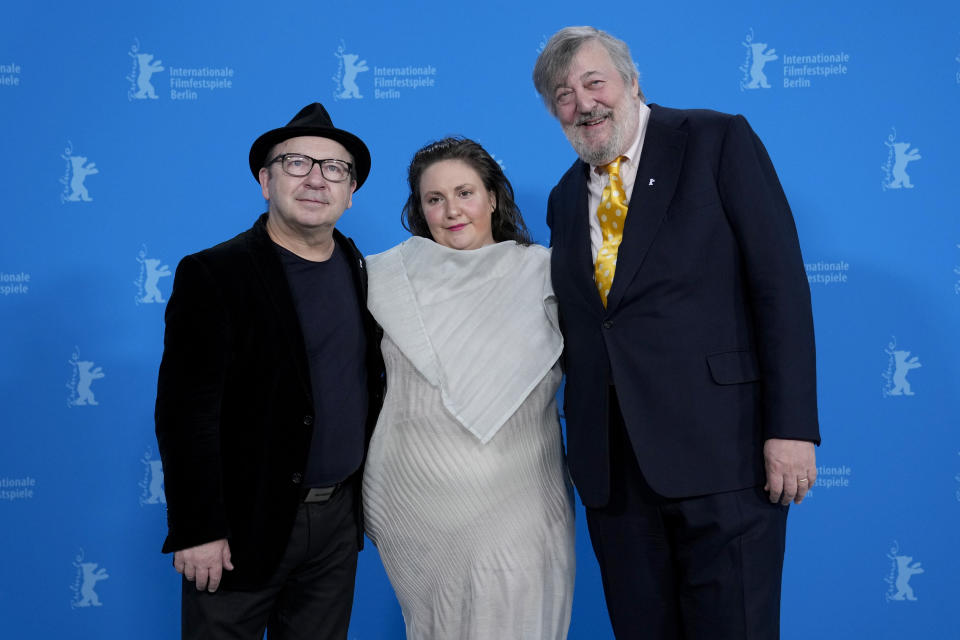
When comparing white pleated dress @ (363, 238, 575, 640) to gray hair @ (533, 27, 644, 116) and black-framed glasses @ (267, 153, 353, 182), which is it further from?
gray hair @ (533, 27, 644, 116)

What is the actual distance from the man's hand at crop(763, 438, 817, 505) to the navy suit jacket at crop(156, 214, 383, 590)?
1.08 metres

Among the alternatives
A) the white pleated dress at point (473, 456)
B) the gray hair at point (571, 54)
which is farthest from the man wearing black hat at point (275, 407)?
the gray hair at point (571, 54)

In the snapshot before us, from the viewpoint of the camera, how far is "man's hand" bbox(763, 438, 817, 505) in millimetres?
1710

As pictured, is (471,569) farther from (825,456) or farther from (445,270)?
(825,456)

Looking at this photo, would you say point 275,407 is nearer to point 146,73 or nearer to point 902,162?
point 146,73

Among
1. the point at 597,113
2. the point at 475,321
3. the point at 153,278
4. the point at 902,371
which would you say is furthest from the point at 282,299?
the point at 902,371

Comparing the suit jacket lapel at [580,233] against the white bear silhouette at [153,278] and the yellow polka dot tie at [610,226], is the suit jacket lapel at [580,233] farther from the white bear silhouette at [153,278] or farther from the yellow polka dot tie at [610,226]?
the white bear silhouette at [153,278]

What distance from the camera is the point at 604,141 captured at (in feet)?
6.34

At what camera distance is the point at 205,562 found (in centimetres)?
183

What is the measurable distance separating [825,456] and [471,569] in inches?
67.1

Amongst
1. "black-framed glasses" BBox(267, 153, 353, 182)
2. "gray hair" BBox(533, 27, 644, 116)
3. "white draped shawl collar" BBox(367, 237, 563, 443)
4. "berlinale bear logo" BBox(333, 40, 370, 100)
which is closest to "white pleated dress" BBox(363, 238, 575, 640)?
"white draped shawl collar" BBox(367, 237, 563, 443)

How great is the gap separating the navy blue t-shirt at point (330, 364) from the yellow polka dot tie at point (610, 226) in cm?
67

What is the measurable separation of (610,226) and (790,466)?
69 cm

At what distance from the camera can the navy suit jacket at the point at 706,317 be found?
1745mm
